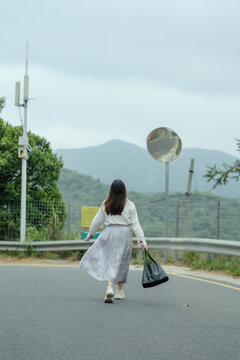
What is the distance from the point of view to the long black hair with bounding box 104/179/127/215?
8.88 m

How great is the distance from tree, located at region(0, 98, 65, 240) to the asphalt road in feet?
29.0

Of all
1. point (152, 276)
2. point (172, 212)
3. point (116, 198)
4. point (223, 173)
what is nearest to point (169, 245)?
point (223, 173)

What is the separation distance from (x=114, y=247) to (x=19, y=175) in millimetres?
11459

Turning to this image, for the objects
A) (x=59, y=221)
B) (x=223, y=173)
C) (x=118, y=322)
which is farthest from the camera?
(x=59, y=221)

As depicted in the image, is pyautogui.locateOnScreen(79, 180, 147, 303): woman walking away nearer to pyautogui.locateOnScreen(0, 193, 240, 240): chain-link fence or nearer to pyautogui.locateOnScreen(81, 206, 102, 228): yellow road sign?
pyautogui.locateOnScreen(81, 206, 102, 228): yellow road sign

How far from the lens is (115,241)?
8.98 m

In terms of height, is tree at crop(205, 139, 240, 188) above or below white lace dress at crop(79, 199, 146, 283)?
above

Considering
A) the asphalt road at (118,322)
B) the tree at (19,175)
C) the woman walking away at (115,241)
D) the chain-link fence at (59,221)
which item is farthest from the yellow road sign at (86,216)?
the woman walking away at (115,241)

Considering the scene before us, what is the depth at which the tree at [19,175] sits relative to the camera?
1931 centimetres

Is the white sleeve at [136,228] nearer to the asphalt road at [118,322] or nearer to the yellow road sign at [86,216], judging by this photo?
the asphalt road at [118,322]

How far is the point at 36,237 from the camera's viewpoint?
18.7 metres

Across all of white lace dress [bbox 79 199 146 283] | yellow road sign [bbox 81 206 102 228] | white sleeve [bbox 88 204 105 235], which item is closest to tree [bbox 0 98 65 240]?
yellow road sign [bbox 81 206 102 228]

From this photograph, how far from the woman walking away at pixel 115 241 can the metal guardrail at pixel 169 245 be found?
A: 144 inches

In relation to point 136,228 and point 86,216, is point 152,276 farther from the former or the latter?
point 86,216
